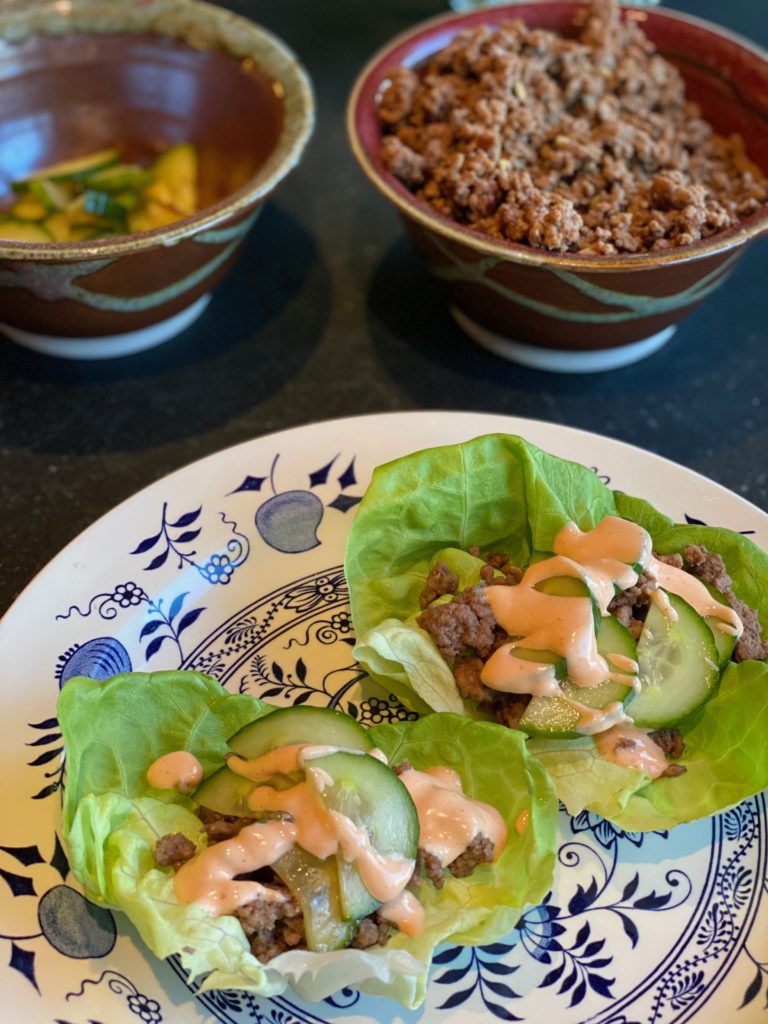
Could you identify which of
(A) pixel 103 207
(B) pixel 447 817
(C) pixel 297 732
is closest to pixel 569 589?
(B) pixel 447 817

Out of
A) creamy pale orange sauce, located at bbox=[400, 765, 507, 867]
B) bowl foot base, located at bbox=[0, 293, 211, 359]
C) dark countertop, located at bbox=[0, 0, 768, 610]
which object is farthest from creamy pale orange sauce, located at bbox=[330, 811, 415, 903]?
bowl foot base, located at bbox=[0, 293, 211, 359]

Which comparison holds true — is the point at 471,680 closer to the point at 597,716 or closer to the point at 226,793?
the point at 597,716

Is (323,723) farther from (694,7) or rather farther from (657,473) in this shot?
(694,7)

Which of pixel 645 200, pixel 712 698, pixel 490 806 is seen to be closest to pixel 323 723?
pixel 490 806

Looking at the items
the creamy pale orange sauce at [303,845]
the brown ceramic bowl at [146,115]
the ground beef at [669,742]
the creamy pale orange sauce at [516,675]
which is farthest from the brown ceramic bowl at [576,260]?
the creamy pale orange sauce at [303,845]

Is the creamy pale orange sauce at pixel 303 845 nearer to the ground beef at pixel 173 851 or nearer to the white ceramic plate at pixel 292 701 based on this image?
the ground beef at pixel 173 851
